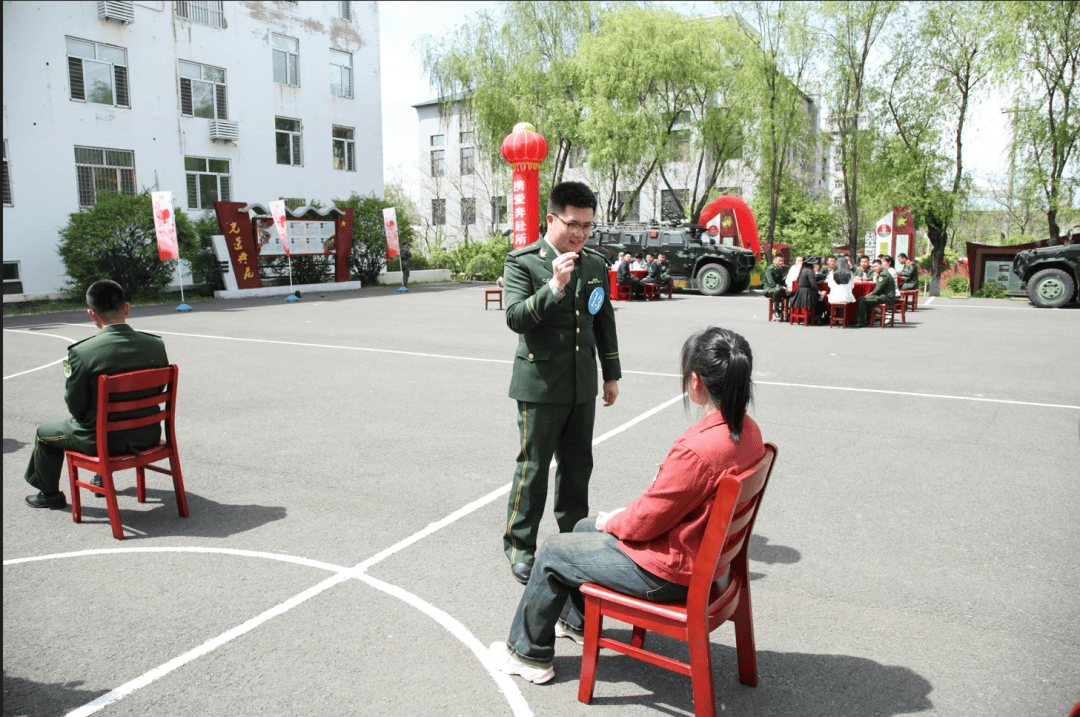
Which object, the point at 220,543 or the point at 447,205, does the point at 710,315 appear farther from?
the point at 447,205

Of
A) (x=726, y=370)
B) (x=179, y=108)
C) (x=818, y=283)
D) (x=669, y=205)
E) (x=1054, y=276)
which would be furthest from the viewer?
(x=669, y=205)

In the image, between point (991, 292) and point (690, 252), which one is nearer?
point (991, 292)

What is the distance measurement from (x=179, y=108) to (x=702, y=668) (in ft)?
90.2

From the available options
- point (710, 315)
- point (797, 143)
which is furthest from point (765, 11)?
point (710, 315)

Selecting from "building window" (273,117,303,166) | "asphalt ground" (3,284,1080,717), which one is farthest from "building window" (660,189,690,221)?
"asphalt ground" (3,284,1080,717)

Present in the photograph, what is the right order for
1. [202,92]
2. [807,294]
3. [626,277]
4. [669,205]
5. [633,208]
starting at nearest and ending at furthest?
[807,294]
[626,277]
[202,92]
[633,208]
[669,205]

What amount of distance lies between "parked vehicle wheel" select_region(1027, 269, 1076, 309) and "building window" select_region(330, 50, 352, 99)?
990 inches

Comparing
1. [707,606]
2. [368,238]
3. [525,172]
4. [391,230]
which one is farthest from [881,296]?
[368,238]

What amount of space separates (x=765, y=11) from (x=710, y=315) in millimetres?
18760

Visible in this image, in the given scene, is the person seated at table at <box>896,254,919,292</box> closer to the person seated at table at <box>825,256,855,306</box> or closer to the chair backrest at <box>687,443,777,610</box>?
the person seated at table at <box>825,256,855,306</box>

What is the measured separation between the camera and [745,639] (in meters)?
2.99

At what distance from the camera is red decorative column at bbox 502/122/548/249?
15789 mm

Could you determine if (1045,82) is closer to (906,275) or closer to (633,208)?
(906,275)

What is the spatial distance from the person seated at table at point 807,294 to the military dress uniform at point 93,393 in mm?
13042
